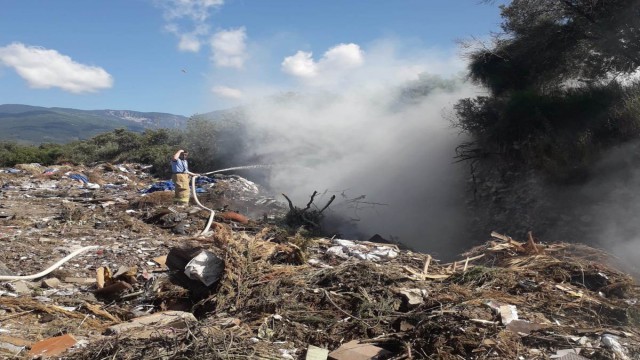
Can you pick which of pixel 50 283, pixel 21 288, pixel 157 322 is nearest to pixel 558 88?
pixel 157 322

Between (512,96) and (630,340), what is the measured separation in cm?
741

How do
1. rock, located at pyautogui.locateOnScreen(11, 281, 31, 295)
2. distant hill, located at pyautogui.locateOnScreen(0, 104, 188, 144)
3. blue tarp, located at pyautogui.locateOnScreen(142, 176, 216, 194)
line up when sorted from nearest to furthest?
rock, located at pyautogui.locateOnScreen(11, 281, 31, 295), blue tarp, located at pyautogui.locateOnScreen(142, 176, 216, 194), distant hill, located at pyautogui.locateOnScreen(0, 104, 188, 144)

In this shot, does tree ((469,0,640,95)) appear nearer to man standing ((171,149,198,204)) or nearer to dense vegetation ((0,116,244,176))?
man standing ((171,149,198,204))

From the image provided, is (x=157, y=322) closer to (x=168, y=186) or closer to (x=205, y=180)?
(x=168, y=186)

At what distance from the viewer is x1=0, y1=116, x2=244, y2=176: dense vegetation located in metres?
16.0

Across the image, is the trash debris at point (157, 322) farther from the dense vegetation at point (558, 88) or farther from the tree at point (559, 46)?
the tree at point (559, 46)

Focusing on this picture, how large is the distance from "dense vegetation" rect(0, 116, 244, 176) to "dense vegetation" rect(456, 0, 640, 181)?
8.29 meters

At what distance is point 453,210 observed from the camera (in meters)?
10.3

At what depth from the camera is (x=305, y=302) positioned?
4.03 m

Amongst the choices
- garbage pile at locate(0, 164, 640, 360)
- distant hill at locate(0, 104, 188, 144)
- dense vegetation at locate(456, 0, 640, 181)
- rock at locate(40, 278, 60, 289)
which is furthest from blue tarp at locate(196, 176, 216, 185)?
distant hill at locate(0, 104, 188, 144)

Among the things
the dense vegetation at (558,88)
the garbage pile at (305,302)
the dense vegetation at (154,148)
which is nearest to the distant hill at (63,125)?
the dense vegetation at (154,148)

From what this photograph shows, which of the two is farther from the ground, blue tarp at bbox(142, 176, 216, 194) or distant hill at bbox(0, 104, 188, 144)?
distant hill at bbox(0, 104, 188, 144)

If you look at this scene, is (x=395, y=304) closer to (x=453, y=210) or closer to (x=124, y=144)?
(x=453, y=210)

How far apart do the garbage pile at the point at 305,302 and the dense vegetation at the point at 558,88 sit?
3460mm
